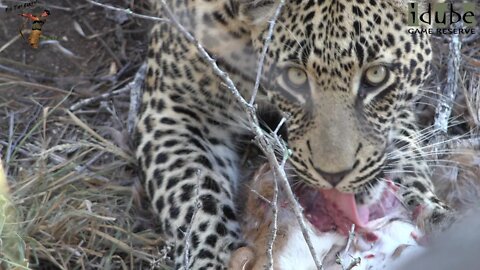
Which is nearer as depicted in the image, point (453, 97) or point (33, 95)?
point (453, 97)

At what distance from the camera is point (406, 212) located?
346 centimetres

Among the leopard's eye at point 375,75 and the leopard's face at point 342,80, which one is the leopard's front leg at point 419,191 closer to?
the leopard's face at point 342,80

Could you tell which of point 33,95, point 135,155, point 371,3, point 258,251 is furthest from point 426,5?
point 33,95

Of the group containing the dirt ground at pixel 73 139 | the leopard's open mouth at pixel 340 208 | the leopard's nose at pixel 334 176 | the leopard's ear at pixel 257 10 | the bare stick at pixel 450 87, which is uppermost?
the leopard's ear at pixel 257 10

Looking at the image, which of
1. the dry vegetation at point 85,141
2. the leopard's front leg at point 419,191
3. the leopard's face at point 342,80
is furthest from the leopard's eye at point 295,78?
the dry vegetation at point 85,141

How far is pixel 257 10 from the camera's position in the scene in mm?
3492

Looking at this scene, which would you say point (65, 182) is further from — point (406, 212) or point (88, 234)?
point (406, 212)

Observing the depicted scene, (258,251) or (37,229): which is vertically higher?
(258,251)

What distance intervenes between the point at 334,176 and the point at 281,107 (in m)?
0.52

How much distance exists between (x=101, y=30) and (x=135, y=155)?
3.69 feet

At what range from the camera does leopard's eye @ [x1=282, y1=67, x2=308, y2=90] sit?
11.1 ft

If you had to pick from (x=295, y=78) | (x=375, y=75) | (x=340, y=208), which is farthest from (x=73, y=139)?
(x=375, y=75)

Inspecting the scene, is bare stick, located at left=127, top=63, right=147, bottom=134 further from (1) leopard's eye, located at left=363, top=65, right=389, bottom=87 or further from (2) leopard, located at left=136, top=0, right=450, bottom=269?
(1) leopard's eye, located at left=363, top=65, right=389, bottom=87

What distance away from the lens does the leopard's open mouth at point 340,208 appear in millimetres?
3326
